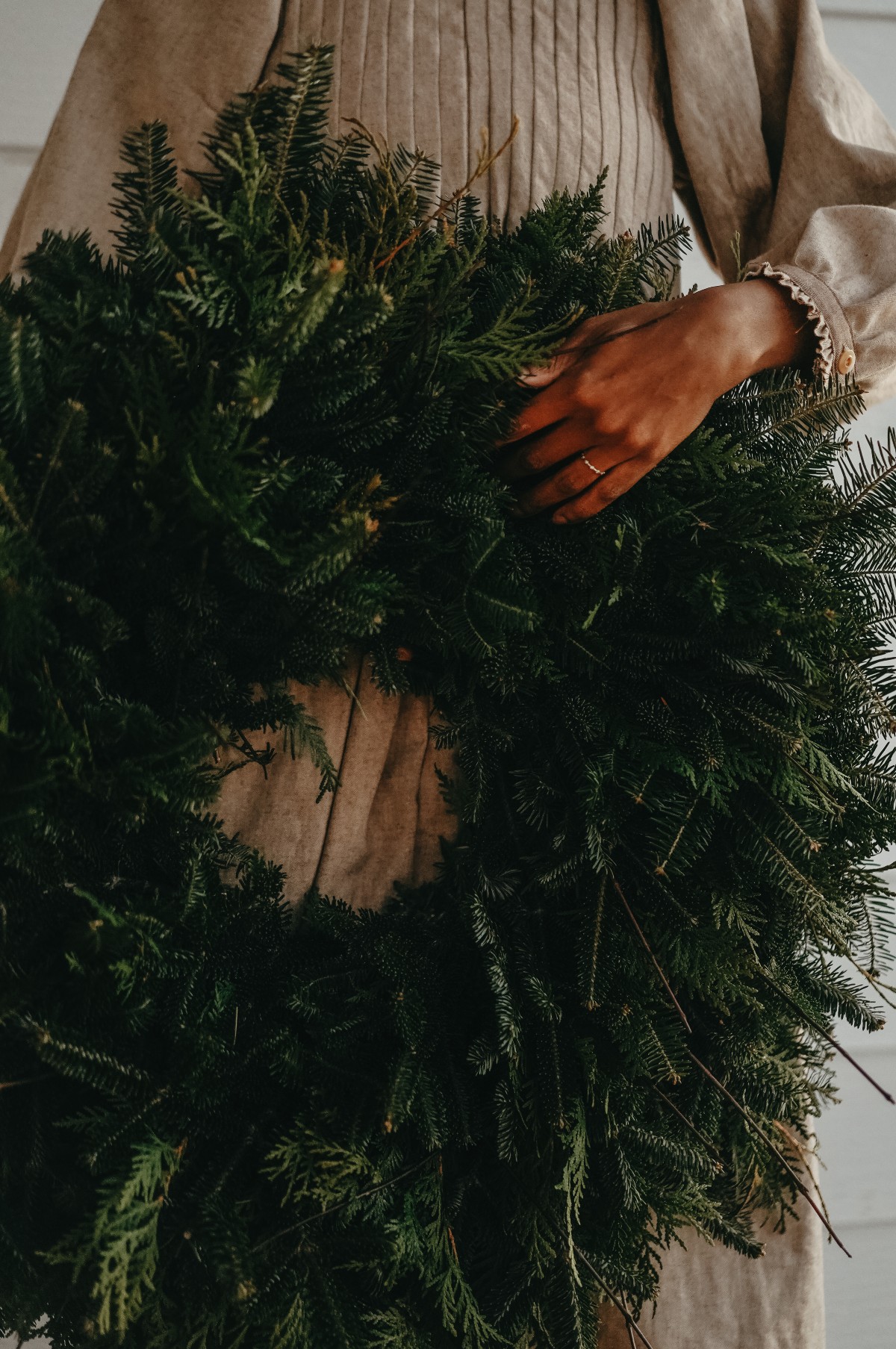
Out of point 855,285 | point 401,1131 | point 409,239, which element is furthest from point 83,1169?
point 855,285

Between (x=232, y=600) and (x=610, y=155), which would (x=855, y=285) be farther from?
(x=232, y=600)

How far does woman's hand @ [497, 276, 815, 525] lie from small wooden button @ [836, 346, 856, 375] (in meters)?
0.06

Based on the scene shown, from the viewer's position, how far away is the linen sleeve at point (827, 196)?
50 centimetres

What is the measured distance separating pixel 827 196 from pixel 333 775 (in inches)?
18.6

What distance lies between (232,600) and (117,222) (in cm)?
26

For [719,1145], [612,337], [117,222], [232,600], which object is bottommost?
[719,1145]

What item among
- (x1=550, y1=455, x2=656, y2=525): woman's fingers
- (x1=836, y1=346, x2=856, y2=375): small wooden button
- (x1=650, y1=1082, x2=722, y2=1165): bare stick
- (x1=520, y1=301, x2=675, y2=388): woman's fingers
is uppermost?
(x1=836, y1=346, x2=856, y2=375): small wooden button

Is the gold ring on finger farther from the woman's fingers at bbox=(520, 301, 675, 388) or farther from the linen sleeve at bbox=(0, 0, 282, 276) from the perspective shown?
the linen sleeve at bbox=(0, 0, 282, 276)

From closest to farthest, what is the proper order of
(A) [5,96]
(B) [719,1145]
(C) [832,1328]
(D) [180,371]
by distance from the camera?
(D) [180,371] → (B) [719,1145] → (A) [5,96] → (C) [832,1328]

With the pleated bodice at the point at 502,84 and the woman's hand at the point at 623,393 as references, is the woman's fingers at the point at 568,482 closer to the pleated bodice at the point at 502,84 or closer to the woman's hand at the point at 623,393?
the woman's hand at the point at 623,393

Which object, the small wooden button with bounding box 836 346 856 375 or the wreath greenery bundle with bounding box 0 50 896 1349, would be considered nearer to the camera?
the wreath greenery bundle with bounding box 0 50 896 1349

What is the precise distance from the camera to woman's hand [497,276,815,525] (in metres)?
0.43

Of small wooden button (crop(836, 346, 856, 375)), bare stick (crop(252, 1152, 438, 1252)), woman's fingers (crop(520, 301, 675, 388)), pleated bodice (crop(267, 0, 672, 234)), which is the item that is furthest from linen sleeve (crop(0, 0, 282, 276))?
bare stick (crop(252, 1152, 438, 1252))

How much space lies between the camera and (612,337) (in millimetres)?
448
